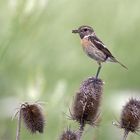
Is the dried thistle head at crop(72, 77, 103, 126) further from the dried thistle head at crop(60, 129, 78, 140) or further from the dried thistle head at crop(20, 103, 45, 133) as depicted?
the dried thistle head at crop(20, 103, 45, 133)

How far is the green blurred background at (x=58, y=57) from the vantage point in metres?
7.75

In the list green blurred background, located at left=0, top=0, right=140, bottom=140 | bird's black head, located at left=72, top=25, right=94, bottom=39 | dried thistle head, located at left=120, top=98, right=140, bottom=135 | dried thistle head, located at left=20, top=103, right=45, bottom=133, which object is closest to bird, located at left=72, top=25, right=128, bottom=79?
bird's black head, located at left=72, top=25, right=94, bottom=39

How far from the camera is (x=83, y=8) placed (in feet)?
37.3

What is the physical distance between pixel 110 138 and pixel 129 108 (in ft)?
6.93

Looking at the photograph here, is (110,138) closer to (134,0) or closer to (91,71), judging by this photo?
(91,71)

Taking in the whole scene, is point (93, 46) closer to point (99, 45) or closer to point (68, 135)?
point (99, 45)

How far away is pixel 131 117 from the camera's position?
6383 mm

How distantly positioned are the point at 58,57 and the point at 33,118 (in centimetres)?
409

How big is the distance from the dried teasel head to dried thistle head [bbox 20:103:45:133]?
0.61 m

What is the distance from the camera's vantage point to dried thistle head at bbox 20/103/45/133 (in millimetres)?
6043

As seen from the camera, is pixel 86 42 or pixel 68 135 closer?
pixel 68 135

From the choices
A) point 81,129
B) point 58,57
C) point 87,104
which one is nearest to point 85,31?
point 87,104

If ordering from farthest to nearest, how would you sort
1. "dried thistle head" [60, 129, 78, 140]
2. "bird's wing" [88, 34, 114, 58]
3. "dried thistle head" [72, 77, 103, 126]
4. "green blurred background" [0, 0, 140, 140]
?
"green blurred background" [0, 0, 140, 140]
"bird's wing" [88, 34, 114, 58]
"dried thistle head" [72, 77, 103, 126]
"dried thistle head" [60, 129, 78, 140]

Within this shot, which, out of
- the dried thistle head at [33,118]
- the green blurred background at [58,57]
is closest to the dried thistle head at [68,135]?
the dried thistle head at [33,118]
